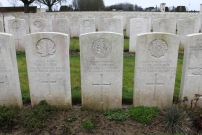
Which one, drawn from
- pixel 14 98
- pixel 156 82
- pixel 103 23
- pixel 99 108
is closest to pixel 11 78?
pixel 14 98

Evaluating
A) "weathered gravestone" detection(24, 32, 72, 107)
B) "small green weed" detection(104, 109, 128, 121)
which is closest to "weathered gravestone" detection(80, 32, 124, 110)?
"small green weed" detection(104, 109, 128, 121)

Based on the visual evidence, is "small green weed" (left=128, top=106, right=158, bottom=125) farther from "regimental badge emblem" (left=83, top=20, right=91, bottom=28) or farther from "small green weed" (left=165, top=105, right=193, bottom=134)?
"regimental badge emblem" (left=83, top=20, right=91, bottom=28)

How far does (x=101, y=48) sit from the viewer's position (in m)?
4.16

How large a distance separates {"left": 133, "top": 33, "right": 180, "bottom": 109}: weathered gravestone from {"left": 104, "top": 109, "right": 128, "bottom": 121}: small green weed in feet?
1.34

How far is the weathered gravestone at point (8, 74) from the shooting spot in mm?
4117

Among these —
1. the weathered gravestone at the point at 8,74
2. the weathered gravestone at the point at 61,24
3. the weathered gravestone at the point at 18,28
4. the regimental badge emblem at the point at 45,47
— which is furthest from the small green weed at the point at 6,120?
the weathered gravestone at the point at 61,24

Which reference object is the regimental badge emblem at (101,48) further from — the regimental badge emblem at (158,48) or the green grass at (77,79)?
the green grass at (77,79)

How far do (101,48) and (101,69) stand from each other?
47cm

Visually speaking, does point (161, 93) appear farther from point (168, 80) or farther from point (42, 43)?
point (42, 43)

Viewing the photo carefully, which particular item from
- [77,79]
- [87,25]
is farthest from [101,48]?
[87,25]

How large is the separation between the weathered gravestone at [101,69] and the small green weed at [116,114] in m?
0.16

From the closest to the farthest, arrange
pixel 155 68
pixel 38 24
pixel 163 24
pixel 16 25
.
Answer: pixel 155 68 < pixel 16 25 < pixel 163 24 < pixel 38 24

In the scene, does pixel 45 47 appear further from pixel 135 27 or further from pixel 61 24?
pixel 61 24

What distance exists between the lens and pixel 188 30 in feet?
31.2
